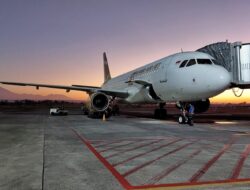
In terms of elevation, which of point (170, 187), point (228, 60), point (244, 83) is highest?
point (228, 60)

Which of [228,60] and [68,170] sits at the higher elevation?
[228,60]

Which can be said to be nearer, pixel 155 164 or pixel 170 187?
pixel 170 187

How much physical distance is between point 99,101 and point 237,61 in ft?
34.2

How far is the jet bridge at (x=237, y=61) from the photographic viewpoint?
67.2ft

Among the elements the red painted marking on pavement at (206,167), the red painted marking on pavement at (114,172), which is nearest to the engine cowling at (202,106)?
the red painted marking on pavement at (206,167)

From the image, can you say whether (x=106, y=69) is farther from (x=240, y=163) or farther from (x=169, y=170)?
(x=169, y=170)

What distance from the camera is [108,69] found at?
147ft

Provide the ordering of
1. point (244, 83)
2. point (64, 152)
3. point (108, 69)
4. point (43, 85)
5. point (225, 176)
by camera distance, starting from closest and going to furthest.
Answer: point (225, 176) < point (64, 152) < point (244, 83) < point (43, 85) < point (108, 69)

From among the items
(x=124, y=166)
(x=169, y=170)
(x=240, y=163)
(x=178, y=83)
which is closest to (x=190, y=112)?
(x=178, y=83)

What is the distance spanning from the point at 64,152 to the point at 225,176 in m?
4.28

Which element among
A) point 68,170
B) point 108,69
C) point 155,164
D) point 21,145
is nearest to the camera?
point 68,170

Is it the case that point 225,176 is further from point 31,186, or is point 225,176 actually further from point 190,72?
point 190,72

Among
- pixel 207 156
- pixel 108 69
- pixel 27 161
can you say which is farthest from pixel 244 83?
pixel 108 69

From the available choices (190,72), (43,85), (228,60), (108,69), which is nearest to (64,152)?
(190,72)
